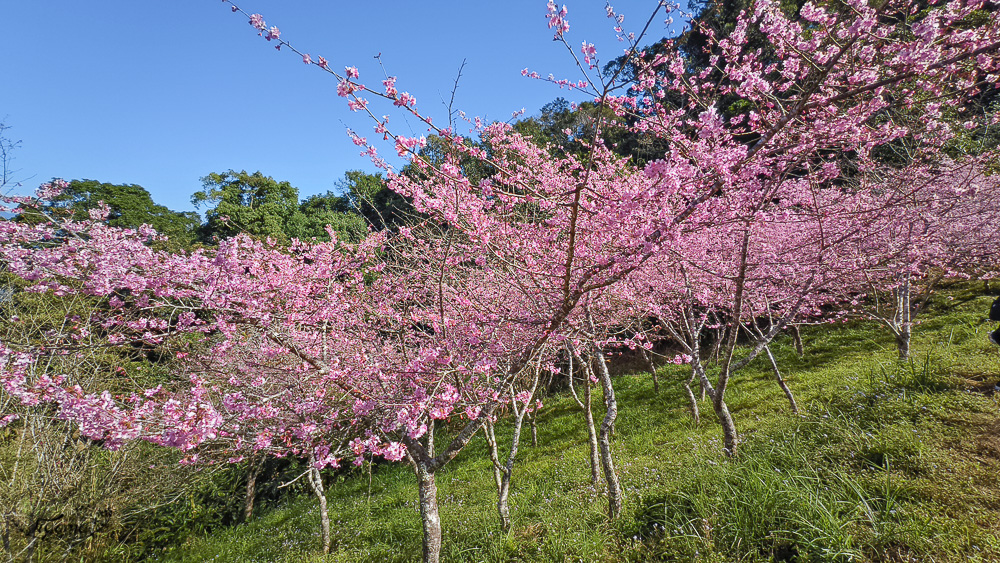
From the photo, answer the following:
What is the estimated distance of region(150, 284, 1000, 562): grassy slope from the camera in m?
2.60

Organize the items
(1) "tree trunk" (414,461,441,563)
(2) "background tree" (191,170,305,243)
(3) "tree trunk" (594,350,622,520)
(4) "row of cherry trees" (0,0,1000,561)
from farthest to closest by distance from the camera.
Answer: (2) "background tree" (191,170,305,243) → (3) "tree trunk" (594,350,622,520) → (1) "tree trunk" (414,461,441,563) → (4) "row of cherry trees" (0,0,1000,561)

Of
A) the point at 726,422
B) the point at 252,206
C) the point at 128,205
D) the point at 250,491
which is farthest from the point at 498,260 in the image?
the point at 128,205

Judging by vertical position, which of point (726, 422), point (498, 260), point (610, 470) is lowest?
point (610, 470)

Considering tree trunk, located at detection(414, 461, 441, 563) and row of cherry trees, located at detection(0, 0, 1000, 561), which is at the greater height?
row of cherry trees, located at detection(0, 0, 1000, 561)

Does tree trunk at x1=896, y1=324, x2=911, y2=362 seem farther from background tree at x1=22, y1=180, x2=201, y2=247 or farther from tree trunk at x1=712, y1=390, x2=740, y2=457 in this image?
background tree at x1=22, y1=180, x2=201, y2=247

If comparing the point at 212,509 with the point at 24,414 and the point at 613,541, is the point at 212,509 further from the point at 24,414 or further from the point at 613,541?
the point at 613,541

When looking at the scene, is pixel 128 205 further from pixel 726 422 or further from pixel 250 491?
pixel 726 422

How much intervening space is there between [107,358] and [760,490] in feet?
40.3

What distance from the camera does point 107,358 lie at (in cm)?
819

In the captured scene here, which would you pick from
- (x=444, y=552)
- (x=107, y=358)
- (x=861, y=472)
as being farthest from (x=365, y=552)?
(x=107, y=358)

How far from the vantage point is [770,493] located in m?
3.06

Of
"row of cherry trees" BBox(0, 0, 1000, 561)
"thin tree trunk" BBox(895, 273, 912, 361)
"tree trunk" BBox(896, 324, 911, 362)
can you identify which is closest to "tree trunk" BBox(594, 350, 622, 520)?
"row of cherry trees" BBox(0, 0, 1000, 561)

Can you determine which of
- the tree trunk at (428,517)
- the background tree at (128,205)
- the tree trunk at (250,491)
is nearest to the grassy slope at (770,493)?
the tree trunk at (428,517)

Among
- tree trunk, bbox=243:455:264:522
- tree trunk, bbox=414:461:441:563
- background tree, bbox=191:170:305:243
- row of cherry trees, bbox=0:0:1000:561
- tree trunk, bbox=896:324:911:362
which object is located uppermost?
→ background tree, bbox=191:170:305:243
